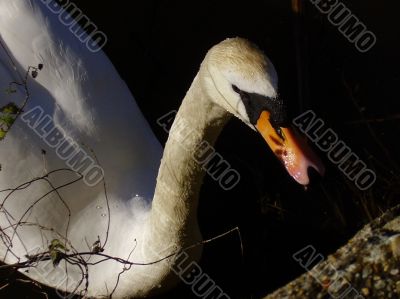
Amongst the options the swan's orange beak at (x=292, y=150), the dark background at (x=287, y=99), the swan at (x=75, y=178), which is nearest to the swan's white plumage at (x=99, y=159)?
the swan at (x=75, y=178)

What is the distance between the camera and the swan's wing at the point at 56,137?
2930 mm

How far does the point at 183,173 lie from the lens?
2.48 metres

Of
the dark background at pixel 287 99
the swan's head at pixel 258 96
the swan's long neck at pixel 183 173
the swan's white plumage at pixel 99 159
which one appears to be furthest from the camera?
the dark background at pixel 287 99

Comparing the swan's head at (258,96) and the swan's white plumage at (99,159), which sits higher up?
the swan's white plumage at (99,159)

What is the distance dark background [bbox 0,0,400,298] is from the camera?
139 inches

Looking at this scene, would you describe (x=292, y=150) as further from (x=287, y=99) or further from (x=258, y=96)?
(x=287, y=99)

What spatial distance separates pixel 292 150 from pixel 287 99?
1.53 meters

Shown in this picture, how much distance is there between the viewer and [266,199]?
3645 mm

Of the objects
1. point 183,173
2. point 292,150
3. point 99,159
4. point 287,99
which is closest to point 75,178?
point 99,159

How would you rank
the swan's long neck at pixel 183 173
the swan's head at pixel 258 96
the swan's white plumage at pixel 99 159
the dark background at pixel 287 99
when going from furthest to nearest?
the dark background at pixel 287 99, the swan's white plumage at pixel 99 159, the swan's long neck at pixel 183 173, the swan's head at pixel 258 96

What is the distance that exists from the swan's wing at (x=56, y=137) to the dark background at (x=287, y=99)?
642mm

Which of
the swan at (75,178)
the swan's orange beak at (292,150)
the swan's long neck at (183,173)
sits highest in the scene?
the swan at (75,178)

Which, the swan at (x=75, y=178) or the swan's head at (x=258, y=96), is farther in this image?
the swan at (x=75, y=178)

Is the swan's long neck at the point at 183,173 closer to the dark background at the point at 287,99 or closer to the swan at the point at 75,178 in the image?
the swan at the point at 75,178
